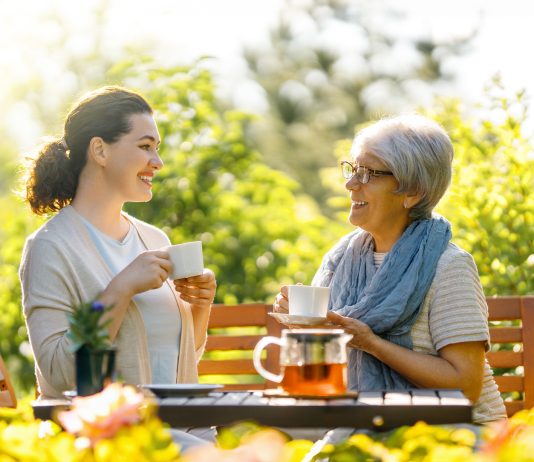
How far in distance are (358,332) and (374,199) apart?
0.57m

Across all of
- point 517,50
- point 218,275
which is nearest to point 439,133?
point 218,275

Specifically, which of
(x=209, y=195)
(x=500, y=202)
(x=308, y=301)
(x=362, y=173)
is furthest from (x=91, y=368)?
(x=209, y=195)

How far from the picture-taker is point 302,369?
2.39 m

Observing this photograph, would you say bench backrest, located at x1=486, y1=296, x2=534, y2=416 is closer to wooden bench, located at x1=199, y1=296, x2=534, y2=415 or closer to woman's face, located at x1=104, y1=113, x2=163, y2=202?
wooden bench, located at x1=199, y1=296, x2=534, y2=415

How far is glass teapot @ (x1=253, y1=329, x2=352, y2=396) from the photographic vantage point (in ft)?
7.71

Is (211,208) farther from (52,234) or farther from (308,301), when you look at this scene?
(308,301)

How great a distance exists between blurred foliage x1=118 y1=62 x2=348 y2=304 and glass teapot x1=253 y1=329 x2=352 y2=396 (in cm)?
457

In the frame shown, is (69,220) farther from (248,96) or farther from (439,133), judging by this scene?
(248,96)

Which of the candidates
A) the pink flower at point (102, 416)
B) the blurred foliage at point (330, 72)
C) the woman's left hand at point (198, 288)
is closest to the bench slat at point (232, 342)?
the woman's left hand at point (198, 288)

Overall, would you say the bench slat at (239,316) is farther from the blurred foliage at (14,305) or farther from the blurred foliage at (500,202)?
the blurred foliage at (14,305)

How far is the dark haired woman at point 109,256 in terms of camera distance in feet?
10.2

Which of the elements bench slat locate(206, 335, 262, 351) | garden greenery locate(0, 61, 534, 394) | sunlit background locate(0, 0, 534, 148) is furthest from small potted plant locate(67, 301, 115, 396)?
garden greenery locate(0, 61, 534, 394)

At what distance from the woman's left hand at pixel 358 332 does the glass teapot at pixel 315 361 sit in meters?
0.62

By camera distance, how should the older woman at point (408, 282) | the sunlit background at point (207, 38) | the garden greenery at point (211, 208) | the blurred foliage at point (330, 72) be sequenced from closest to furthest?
1. the older woman at point (408, 282)
2. the garden greenery at point (211, 208)
3. the sunlit background at point (207, 38)
4. the blurred foliage at point (330, 72)
